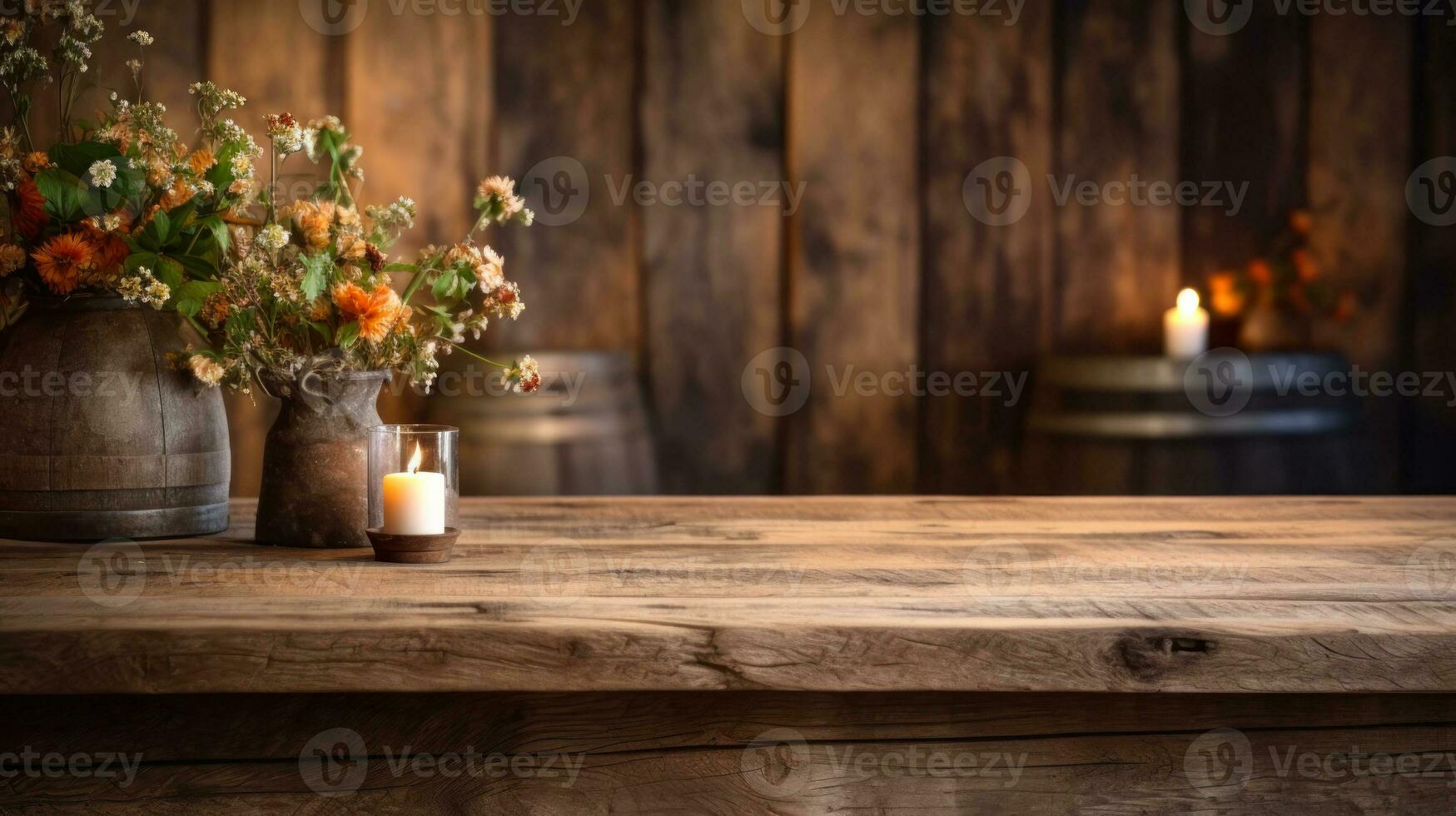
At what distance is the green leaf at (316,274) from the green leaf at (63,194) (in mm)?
197

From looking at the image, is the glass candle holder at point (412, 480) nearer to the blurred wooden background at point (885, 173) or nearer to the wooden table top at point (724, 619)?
the wooden table top at point (724, 619)

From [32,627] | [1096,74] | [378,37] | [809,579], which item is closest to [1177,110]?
[1096,74]

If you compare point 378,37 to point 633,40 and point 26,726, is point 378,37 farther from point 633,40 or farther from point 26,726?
point 26,726

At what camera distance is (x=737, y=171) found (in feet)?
7.07

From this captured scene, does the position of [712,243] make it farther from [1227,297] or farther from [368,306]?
[368,306]

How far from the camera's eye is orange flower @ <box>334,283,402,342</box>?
920mm

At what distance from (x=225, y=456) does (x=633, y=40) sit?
4.37 feet

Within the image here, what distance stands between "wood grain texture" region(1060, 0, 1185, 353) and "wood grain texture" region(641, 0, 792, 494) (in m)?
0.55

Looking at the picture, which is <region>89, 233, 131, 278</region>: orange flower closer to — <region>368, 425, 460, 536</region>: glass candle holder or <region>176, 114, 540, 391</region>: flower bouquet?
<region>176, 114, 540, 391</region>: flower bouquet


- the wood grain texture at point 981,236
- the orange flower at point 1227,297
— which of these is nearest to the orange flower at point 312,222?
the wood grain texture at point 981,236

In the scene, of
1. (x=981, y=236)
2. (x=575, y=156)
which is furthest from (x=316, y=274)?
(x=981, y=236)

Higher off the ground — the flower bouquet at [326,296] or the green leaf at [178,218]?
the green leaf at [178,218]

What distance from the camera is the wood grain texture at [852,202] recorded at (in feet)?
7.07

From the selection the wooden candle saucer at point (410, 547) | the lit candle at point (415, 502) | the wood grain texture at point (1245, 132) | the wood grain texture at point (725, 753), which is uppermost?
the wood grain texture at point (1245, 132)
